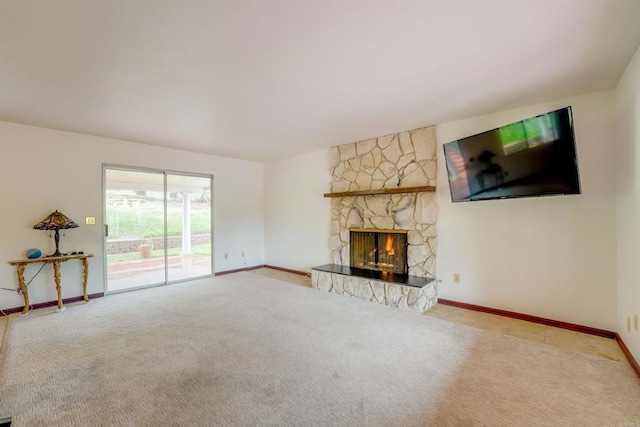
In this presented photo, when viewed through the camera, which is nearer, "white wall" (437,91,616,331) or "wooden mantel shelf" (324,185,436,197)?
"white wall" (437,91,616,331)

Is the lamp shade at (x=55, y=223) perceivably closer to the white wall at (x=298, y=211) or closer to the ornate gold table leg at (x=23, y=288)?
the ornate gold table leg at (x=23, y=288)

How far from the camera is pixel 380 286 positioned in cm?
385

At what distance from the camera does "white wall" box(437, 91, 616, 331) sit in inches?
112

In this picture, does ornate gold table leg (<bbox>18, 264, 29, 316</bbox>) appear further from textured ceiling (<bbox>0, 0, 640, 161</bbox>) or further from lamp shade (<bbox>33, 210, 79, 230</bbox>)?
textured ceiling (<bbox>0, 0, 640, 161</bbox>)

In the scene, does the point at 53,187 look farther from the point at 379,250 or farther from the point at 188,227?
the point at 379,250

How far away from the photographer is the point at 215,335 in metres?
2.92

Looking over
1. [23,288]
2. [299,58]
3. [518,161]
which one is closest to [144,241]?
[23,288]

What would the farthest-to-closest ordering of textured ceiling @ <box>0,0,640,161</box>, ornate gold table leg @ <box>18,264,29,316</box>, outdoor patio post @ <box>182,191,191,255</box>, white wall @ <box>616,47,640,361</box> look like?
outdoor patio post @ <box>182,191,191,255</box> → ornate gold table leg @ <box>18,264,29,316</box> → white wall @ <box>616,47,640,361</box> → textured ceiling @ <box>0,0,640,161</box>

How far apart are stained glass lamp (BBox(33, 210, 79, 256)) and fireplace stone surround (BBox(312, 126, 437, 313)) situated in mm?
3550

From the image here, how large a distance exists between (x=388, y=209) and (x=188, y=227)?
3.75 meters

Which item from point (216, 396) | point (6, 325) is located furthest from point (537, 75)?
point (6, 325)

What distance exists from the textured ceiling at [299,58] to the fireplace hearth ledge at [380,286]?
215cm

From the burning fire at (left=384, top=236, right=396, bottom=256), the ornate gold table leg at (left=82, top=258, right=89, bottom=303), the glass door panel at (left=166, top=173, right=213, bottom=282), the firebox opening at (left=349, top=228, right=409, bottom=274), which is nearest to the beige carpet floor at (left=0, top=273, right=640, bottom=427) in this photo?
the ornate gold table leg at (left=82, top=258, right=89, bottom=303)

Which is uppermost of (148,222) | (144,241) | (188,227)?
(148,222)
